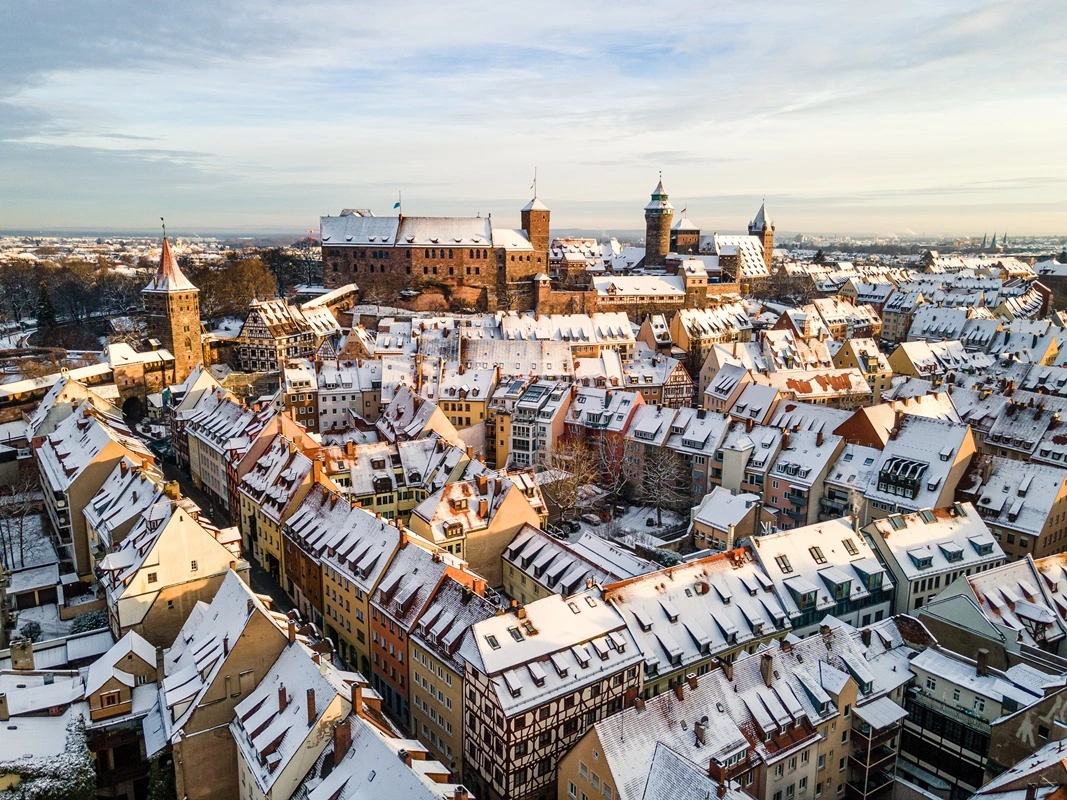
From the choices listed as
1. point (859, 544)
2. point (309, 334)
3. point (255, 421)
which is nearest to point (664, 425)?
point (859, 544)

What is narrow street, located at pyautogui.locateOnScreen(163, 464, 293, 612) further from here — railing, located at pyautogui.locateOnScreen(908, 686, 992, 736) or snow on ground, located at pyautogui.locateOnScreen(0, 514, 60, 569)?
railing, located at pyautogui.locateOnScreen(908, 686, 992, 736)

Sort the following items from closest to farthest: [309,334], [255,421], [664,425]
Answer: [255,421], [664,425], [309,334]

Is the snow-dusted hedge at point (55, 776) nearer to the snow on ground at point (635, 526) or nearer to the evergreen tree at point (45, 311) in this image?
the snow on ground at point (635, 526)

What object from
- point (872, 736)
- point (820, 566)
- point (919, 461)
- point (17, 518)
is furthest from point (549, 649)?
point (17, 518)

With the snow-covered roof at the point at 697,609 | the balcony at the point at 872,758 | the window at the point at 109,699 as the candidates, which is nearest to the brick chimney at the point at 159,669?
the window at the point at 109,699

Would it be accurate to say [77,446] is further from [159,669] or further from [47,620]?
[159,669]

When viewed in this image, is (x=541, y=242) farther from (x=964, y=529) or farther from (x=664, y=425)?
(x=964, y=529)
